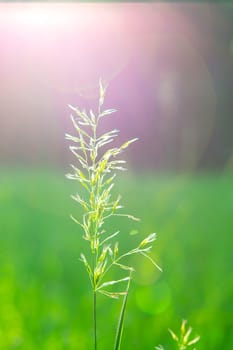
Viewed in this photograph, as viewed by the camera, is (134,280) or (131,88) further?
(131,88)

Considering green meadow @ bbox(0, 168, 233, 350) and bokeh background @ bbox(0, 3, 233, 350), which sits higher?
bokeh background @ bbox(0, 3, 233, 350)

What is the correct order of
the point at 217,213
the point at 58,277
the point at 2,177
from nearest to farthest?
the point at 58,277
the point at 217,213
the point at 2,177

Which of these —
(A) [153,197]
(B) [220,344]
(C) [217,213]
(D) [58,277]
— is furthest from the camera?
(A) [153,197]

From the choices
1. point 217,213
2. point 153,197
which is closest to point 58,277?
point 217,213

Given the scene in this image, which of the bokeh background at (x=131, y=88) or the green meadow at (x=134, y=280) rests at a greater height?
the bokeh background at (x=131, y=88)

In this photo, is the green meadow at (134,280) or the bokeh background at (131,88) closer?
the green meadow at (134,280)

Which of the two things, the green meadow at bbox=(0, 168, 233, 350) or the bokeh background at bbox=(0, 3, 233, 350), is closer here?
the green meadow at bbox=(0, 168, 233, 350)

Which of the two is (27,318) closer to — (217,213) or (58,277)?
(58,277)

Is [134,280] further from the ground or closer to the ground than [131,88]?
closer to the ground
